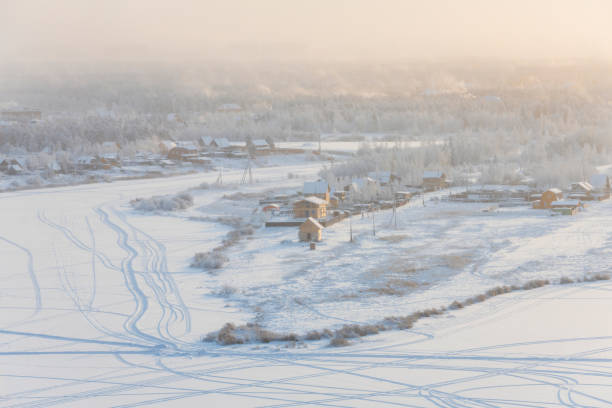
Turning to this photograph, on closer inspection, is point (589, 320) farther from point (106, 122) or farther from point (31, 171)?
point (106, 122)

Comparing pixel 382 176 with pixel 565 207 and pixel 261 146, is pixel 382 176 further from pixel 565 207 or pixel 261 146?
pixel 261 146

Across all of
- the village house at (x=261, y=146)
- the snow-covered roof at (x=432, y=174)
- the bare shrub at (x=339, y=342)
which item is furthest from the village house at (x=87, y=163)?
the bare shrub at (x=339, y=342)

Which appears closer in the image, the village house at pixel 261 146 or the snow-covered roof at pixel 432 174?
the snow-covered roof at pixel 432 174

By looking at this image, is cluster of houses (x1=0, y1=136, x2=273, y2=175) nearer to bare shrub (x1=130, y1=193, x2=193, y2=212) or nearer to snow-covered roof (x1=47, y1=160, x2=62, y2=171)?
snow-covered roof (x1=47, y1=160, x2=62, y2=171)

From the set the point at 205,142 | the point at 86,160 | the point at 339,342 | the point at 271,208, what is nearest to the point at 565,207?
the point at 271,208

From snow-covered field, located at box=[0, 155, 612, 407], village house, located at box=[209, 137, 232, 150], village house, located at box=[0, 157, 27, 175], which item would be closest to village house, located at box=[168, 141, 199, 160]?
village house, located at box=[209, 137, 232, 150]

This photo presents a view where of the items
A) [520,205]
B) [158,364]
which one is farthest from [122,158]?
[158,364]

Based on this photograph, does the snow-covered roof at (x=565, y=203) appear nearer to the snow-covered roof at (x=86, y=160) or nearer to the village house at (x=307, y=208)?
the village house at (x=307, y=208)
